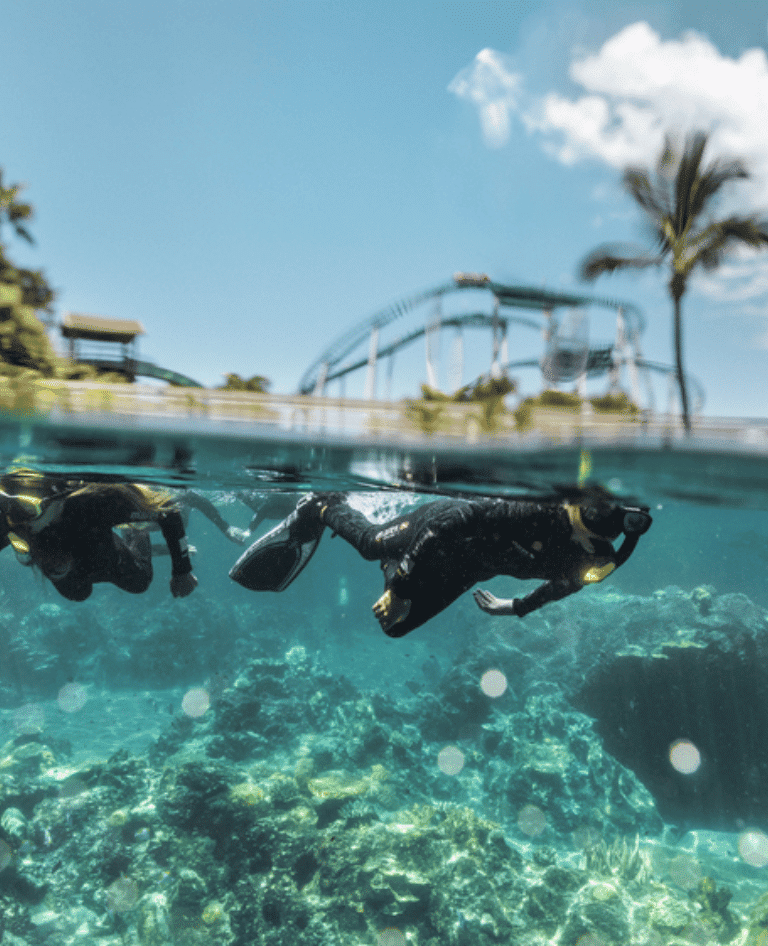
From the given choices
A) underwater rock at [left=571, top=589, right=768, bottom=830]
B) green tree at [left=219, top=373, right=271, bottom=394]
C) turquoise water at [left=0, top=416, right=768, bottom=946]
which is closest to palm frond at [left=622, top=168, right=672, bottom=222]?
turquoise water at [left=0, top=416, right=768, bottom=946]

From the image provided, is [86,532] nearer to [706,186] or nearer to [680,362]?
[680,362]

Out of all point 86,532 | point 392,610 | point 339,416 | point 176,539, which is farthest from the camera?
point 339,416

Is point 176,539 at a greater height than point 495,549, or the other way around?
point 495,549

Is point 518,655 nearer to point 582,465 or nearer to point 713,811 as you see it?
point 713,811

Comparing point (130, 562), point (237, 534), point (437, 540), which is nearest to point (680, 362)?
point (437, 540)

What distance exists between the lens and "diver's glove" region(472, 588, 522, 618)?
357 centimetres

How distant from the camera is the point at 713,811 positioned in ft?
43.2

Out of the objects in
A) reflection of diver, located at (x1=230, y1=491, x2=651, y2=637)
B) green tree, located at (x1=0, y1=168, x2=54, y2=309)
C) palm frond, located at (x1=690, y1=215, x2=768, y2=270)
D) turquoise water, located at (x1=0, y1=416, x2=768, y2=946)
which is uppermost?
palm frond, located at (x1=690, y1=215, x2=768, y2=270)

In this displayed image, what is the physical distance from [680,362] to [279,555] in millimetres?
4525

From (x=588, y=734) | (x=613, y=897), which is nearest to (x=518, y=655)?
(x=588, y=734)

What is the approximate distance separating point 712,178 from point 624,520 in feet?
25.2

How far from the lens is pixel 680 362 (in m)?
5.67

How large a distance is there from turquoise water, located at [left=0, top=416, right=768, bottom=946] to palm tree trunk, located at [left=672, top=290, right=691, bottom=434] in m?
0.49

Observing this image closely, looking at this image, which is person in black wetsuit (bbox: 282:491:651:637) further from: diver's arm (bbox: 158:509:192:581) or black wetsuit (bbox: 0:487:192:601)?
black wetsuit (bbox: 0:487:192:601)
